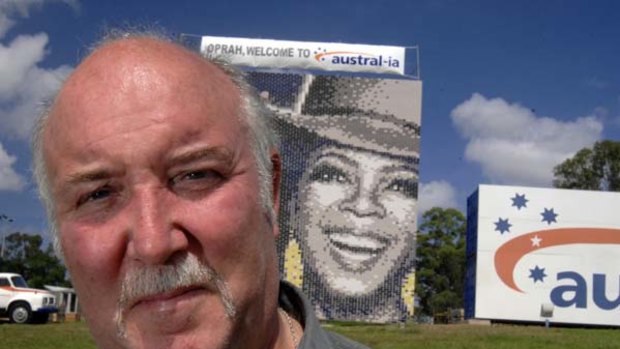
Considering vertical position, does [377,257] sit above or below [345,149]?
below

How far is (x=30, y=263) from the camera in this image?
65250mm

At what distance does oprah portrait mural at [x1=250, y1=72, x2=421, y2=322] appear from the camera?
96.3 feet

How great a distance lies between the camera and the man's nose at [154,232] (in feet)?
4.38

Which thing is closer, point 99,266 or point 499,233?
point 99,266

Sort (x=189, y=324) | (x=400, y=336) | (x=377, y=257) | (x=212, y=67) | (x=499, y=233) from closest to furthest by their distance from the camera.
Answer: (x=189, y=324)
(x=212, y=67)
(x=400, y=336)
(x=499, y=233)
(x=377, y=257)

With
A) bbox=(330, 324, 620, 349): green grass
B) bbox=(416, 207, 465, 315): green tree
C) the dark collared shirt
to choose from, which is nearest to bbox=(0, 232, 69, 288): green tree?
bbox=(416, 207, 465, 315): green tree

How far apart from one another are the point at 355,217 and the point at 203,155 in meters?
28.3

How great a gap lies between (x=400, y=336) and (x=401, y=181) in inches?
591

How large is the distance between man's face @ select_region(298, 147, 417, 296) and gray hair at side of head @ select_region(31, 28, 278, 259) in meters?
27.8

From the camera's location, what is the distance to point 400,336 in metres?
15.4

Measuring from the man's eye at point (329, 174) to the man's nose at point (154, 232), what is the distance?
28.4 m

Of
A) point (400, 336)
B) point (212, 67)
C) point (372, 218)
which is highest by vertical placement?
point (372, 218)

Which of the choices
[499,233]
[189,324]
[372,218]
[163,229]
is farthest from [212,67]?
[372,218]

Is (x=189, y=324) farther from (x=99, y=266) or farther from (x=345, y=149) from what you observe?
(x=345, y=149)
